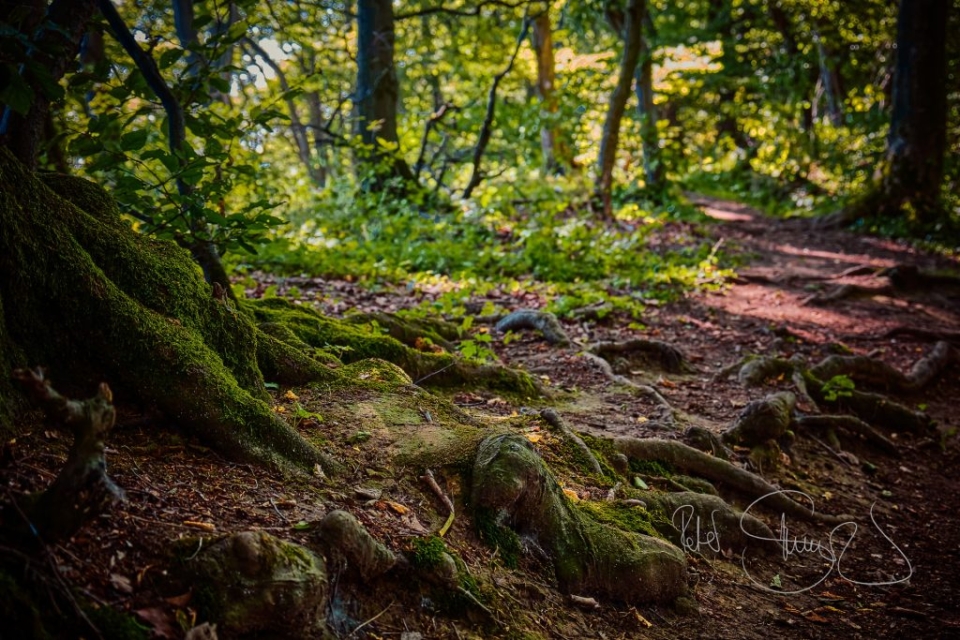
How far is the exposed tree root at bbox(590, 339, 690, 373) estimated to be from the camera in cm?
709

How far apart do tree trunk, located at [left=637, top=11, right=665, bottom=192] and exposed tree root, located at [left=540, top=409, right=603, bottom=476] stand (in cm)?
1339

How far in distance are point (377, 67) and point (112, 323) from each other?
10734 mm

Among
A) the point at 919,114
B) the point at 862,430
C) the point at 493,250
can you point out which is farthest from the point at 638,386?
the point at 919,114

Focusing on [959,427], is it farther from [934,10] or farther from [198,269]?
[934,10]

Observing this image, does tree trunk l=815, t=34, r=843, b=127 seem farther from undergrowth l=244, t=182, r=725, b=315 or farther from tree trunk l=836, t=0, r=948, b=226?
undergrowth l=244, t=182, r=725, b=315

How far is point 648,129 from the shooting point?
1639 centimetres

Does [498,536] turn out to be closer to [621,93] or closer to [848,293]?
[848,293]

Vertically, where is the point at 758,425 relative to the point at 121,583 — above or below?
below

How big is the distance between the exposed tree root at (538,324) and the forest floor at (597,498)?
14 cm

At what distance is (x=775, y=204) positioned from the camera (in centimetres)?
1930

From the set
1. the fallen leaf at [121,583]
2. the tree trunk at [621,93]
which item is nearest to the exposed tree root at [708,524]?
the fallen leaf at [121,583]

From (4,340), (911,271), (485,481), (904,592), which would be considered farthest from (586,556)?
(911,271)

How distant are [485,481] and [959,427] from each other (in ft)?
20.2

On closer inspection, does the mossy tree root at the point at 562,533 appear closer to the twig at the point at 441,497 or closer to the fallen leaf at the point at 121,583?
the twig at the point at 441,497
